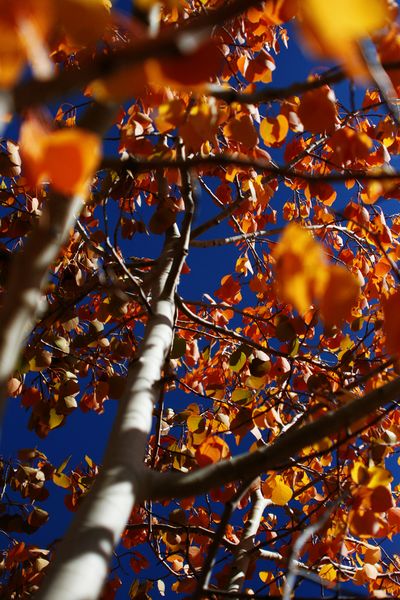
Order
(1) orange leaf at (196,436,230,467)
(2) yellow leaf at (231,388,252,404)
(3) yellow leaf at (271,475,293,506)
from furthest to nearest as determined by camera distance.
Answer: (2) yellow leaf at (231,388,252,404), (3) yellow leaf at (271,475,293,506), (1) orange leaf at (196,436,230,467)

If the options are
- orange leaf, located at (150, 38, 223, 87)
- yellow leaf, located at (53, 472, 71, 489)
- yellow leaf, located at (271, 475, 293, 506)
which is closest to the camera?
orange leaf, located at (150, 38, 223, 87)

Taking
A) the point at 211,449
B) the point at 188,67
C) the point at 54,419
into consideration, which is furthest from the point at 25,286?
the point at 54,419

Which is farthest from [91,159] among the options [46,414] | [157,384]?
[46,414]

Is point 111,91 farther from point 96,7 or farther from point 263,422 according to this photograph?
point 263,422

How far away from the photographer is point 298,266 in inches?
38.3

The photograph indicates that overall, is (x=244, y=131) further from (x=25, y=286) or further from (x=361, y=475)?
(x=25, y=286)

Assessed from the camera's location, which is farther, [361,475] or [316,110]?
[316,110]

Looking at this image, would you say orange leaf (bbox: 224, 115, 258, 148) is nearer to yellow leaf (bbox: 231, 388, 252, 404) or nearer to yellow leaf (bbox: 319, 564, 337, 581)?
yellow leaf (bbox: 231, 388, 252, 404)

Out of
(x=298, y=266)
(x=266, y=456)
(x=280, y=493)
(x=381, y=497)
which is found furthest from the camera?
(x=280, y=493)

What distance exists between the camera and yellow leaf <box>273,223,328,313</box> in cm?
96

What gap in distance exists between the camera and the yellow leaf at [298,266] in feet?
3.15

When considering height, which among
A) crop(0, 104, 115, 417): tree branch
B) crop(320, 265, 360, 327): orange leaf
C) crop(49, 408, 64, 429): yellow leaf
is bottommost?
crop(0, 104, 115, 417): tree branch

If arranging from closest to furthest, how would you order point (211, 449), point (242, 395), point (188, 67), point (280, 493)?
point (188, 67) < point (211, 449) < point (280, 493) < point (242, 395)

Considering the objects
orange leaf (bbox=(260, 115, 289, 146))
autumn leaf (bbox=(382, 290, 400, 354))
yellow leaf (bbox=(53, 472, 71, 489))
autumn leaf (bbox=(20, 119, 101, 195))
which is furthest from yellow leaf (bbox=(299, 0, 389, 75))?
yellow leaf (bbox=(53, 472, 71, 489))
